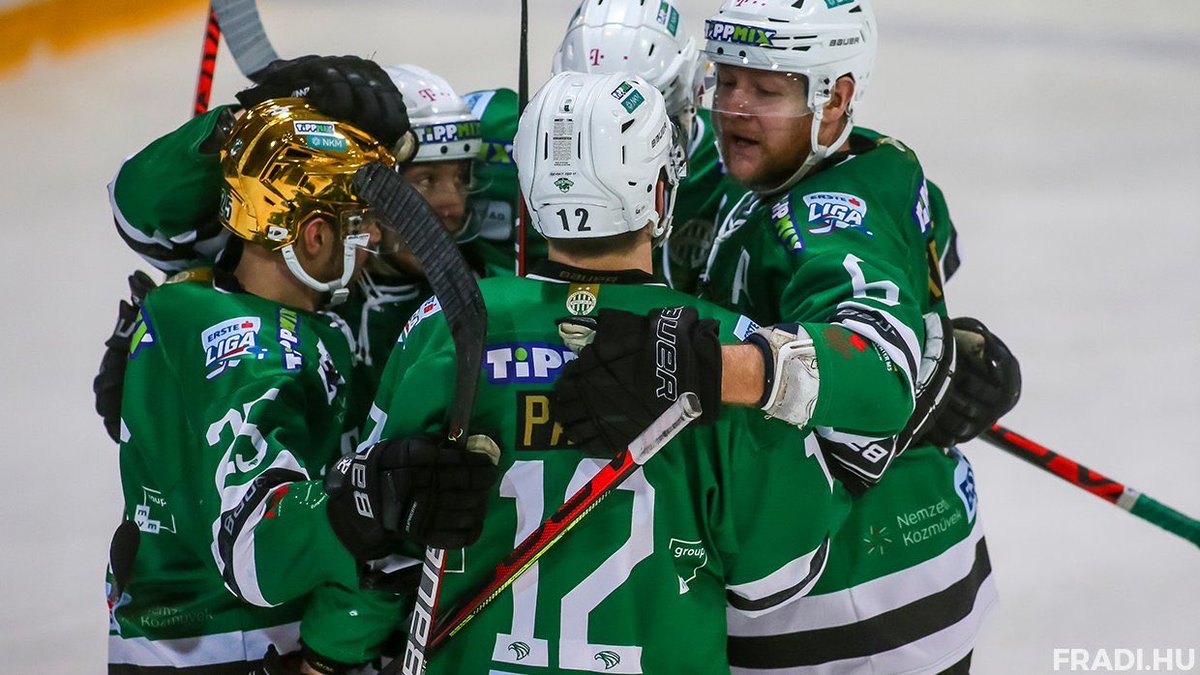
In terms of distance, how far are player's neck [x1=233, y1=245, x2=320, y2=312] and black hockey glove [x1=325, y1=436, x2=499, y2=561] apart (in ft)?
1.86

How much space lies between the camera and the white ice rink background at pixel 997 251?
3725 millimetres

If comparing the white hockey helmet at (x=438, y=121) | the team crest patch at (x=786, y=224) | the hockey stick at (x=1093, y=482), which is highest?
the team crest patch at (x=786, y=224)

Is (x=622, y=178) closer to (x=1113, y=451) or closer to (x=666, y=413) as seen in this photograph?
(x=666, y=413)

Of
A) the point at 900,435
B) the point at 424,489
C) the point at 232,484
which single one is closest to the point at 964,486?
the point at 900,435

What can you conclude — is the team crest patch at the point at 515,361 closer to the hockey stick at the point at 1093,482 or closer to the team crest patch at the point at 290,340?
the team crest patch at the point at 290,340

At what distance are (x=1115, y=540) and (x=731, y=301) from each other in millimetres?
2010

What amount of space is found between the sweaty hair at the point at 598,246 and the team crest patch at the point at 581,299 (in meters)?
0.06

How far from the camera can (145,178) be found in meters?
2.51

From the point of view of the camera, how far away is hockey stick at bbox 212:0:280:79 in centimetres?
304

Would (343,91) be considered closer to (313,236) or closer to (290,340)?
(313,236)

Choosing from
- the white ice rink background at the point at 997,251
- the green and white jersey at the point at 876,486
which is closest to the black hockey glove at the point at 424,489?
the green and white jersey at the point at 876,486

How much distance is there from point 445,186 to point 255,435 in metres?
0.94

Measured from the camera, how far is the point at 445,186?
292cm

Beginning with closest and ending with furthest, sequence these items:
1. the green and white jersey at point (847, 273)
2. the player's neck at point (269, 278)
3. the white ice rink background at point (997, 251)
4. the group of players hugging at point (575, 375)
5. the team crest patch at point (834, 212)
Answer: the group of players hugging at point (575, 375) → the green and white jersey at point (847, 273) → the team crest patch at point (834, 212) → the player's neck at point (269, 278) → the white ice rink background at point (997, 251)
